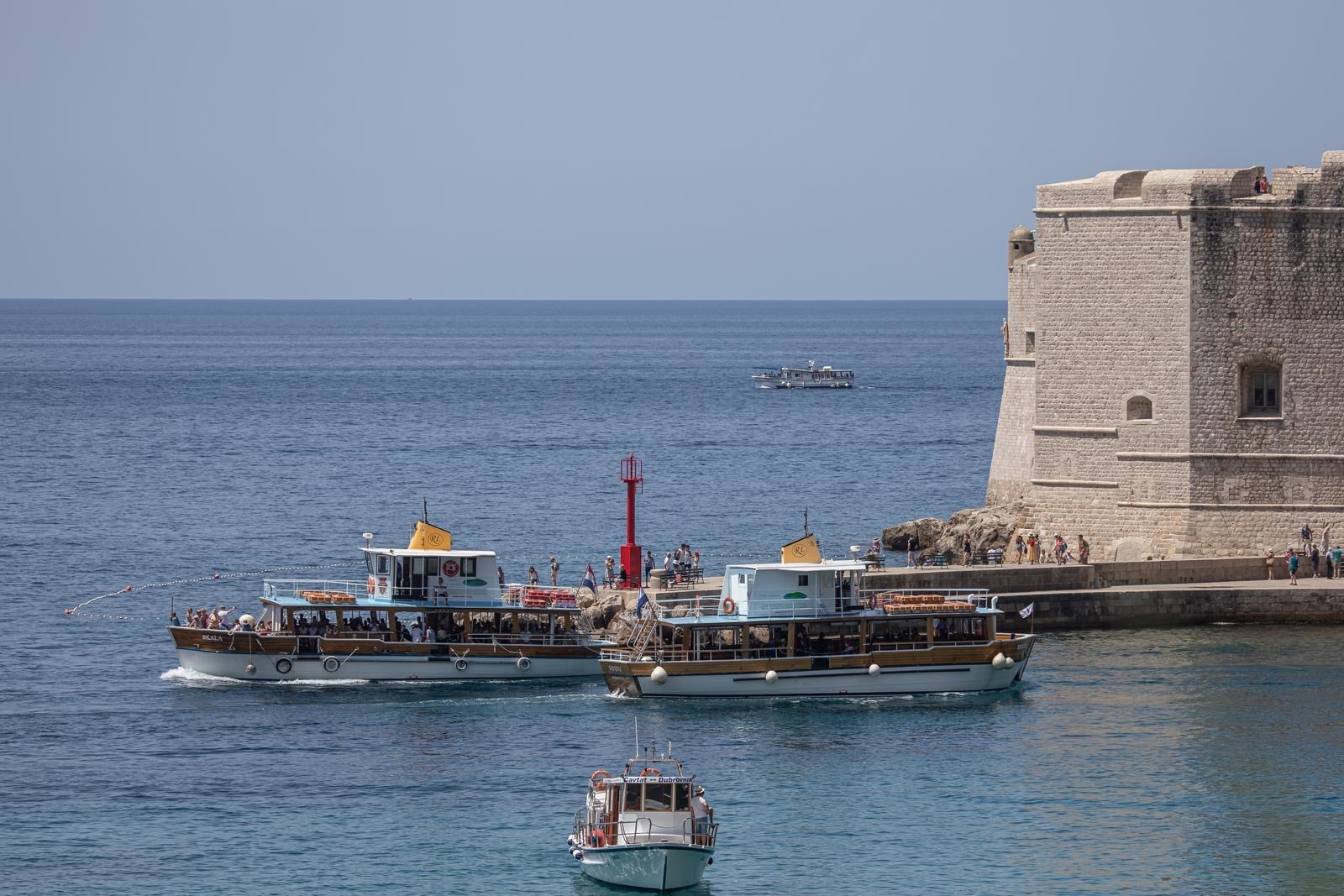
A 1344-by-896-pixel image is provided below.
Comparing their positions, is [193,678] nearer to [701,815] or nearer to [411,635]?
[411,635]

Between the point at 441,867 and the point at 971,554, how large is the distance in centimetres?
2512

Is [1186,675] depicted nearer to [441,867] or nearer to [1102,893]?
[1102,893]

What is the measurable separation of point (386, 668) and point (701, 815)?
571 inches

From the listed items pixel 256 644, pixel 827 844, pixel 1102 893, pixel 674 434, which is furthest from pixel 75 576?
pixel 674 434

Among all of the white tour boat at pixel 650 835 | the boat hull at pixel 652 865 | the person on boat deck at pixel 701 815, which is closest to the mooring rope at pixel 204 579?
the white tour boat at pixel 650 835

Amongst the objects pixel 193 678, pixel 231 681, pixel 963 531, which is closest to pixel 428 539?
pixel 231 681

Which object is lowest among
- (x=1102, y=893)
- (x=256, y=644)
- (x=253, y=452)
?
(x=1102, y=893)

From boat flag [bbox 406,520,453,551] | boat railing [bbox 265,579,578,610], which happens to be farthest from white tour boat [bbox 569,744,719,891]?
boat flag [bbox 406,520,453,551]

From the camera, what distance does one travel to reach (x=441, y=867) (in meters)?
29.0

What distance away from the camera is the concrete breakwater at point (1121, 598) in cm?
4466

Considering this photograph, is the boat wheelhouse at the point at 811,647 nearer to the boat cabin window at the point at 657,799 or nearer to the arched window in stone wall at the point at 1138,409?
the arched window in stone wall at the point at 1138,409

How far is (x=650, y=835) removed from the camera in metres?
27.8

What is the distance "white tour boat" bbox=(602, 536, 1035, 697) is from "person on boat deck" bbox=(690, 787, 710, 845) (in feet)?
35.5

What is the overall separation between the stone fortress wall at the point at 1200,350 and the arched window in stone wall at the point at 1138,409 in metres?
0.04
